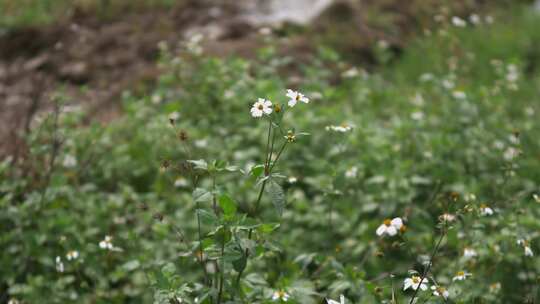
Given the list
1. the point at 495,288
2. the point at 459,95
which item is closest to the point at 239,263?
the point at 495,288

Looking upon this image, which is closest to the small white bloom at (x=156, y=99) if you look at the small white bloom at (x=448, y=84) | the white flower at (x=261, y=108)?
the small white bloom at (x=448, y=84)

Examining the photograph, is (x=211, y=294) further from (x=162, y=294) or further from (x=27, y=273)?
(x=27, y=273)

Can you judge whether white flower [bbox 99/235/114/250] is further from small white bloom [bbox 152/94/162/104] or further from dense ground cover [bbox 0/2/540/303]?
small white bloom [bbox 152/94/162/104]

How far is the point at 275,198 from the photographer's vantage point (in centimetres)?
196

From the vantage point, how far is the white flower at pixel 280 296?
2.19 m

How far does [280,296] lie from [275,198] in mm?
436

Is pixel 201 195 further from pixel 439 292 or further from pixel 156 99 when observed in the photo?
pixel 156 99

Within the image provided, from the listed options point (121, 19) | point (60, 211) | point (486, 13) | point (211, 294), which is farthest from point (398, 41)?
point (211, 294)

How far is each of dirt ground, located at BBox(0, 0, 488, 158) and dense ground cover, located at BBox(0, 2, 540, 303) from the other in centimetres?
65

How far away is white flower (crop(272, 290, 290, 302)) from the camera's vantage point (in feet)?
7.17

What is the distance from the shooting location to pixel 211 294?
2.12m

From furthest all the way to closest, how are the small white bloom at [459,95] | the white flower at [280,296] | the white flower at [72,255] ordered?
the small white bloom at [459,95] → the white flower at [72,255] → the white flower at [280,296]

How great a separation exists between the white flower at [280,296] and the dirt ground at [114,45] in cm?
274

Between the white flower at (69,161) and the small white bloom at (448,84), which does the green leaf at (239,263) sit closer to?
the white flower at (69,161)
